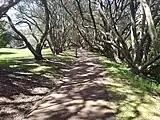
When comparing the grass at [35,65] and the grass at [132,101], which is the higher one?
the grass at [35,65]

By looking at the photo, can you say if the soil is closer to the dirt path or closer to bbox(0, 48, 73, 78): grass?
the dirt path

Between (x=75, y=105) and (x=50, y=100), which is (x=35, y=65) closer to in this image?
(x=50, y=100)

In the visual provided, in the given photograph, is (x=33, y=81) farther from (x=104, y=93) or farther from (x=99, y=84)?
(x=104, y=93)

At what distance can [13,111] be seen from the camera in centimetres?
997

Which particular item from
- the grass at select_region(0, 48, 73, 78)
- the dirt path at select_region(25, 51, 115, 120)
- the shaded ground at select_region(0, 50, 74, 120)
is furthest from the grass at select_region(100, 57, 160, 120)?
the grass at select_region(0, 48, 73, 78)

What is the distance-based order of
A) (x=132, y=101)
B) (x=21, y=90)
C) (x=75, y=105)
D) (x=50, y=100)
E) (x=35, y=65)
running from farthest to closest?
(x=35, y=65)
(x=21, y=90)
(x=50, y=100)
(x=132, y=101)
(x=75, y=105)

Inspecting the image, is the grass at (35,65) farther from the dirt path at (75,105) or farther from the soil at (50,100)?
the dirt path at (75,105)

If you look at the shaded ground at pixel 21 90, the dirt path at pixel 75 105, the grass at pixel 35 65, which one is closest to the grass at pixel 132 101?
the dirt path at pixel 75 105

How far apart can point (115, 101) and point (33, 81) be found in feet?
19.3

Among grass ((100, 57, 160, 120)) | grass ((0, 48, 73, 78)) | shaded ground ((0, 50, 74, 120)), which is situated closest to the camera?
grass ((100, 57, 160, 120))

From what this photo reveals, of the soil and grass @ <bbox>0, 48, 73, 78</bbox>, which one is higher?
grass @ <bbox>0, 48, 73, 78</bbox>

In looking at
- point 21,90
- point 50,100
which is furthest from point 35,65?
point 50,100

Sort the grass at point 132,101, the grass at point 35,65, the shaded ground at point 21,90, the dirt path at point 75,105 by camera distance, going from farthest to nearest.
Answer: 1. the grass at point 35,65
2. the shaded ground at point 21,90
3. the grass at point 132,101
4. the dirt path at point 75,105

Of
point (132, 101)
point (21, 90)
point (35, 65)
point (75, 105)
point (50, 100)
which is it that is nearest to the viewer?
point (75, 105)
